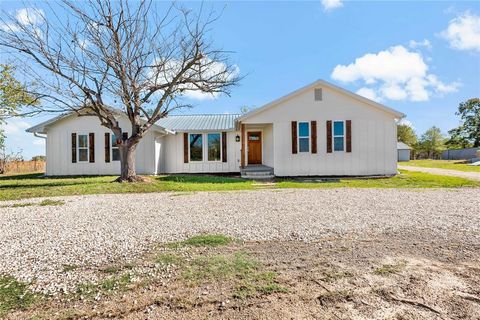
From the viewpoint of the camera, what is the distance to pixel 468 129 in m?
47.4

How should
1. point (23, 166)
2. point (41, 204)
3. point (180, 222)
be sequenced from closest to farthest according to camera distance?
point (180, 222), point (41, 204), point (23, 166)

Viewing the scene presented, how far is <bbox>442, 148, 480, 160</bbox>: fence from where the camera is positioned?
35784 mm

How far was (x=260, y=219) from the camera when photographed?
5719 mm

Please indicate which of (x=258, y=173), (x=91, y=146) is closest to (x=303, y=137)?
(x=258, y=173)

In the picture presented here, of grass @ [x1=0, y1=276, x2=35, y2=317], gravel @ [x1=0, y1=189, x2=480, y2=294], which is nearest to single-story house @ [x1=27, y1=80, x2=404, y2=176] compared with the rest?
gravel @ [x1=0, y1=189, x2=480, y2=294]

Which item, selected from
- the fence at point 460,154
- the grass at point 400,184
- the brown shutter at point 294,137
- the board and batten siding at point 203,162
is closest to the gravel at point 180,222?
the grass at point 400,184

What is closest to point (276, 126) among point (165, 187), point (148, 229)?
point (165, 187)

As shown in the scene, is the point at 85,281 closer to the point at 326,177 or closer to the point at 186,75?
the point at 186,75

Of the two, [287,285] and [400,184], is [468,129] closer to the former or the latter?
[400,184]

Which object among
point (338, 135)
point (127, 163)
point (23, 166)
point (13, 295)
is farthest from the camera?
point (23, 166)

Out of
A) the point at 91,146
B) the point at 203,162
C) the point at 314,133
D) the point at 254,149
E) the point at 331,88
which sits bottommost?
the point at 203,162

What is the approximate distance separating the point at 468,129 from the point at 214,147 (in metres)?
50.5

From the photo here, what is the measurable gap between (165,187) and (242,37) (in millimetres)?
7433

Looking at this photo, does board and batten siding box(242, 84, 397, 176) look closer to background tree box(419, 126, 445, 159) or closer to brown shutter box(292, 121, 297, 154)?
brown shutter box(292, 121, 297, 154)
